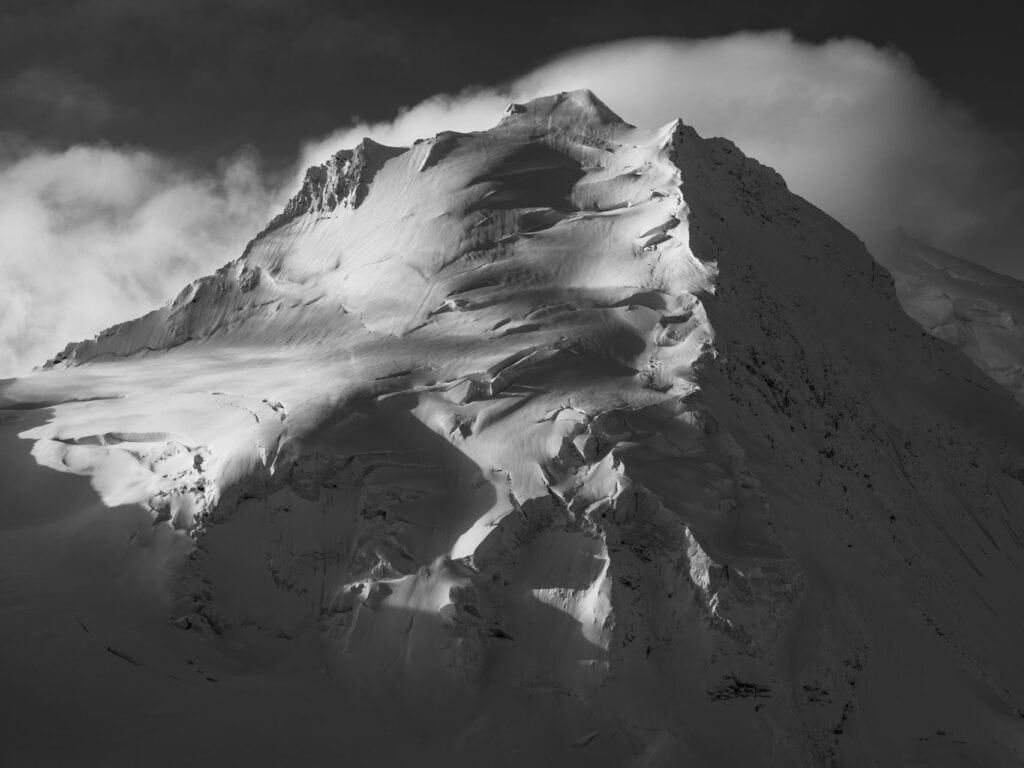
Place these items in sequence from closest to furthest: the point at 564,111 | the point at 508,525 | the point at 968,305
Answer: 1. the point at 508,525
2. the point at 564,111
3. the point at 968,305

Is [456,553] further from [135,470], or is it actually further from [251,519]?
[135,470]

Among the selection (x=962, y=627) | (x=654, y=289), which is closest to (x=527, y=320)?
(x=654, y=289)

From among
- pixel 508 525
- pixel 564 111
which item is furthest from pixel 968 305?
pixel 508 525

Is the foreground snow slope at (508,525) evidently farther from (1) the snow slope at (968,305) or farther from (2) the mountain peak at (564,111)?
(1) the snow slope at (968,305)

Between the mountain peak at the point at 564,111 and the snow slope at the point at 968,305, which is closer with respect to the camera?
the mountain peak at the point at 564,111

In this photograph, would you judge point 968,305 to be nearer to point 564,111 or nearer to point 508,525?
point 564,111

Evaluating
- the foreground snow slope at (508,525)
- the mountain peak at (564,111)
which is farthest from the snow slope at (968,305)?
the foreground snow slope at (508,525)
